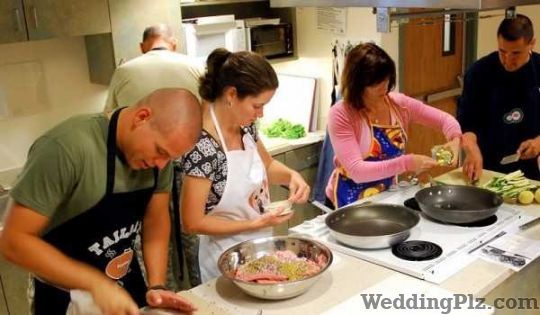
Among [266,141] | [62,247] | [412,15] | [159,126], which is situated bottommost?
[266,141]

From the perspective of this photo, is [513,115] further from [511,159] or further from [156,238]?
[156,238]

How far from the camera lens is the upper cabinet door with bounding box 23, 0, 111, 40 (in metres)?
2.64

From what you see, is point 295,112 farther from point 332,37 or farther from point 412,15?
point 412,15

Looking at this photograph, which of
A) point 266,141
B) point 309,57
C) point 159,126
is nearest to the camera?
point 159,126

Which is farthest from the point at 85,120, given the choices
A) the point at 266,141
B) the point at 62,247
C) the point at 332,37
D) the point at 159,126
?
the point at 332,37

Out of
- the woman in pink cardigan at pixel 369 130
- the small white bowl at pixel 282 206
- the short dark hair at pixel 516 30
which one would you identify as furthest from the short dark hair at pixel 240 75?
the short dark hair at pixel 516 30

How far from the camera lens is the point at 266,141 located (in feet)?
11.6

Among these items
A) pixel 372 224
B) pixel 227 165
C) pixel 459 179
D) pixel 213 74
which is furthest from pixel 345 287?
pixel 459 179

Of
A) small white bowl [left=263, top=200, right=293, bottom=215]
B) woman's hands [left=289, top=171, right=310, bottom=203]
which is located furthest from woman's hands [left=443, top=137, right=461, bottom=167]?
small white bowl [left=263, top=200, right=293, bottom=215]

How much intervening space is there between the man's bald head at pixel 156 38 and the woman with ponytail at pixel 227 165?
119 centimetres

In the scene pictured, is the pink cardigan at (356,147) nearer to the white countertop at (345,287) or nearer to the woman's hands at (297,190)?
the woman's hands at (297,190)

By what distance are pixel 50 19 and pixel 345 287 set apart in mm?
1963

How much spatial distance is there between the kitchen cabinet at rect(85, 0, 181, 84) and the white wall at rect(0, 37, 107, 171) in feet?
0.39

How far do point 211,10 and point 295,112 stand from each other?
34.6 inches
